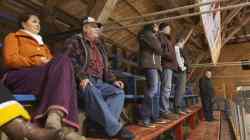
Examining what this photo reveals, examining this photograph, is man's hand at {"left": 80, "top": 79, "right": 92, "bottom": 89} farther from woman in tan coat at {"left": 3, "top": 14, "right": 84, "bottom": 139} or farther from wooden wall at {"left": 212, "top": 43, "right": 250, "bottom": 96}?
wooden wall at {"left": 212, "top": 43, "right": 250, "bottom": 96}

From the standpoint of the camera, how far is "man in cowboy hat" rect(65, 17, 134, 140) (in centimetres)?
196

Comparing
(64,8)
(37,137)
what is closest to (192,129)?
(64,8)

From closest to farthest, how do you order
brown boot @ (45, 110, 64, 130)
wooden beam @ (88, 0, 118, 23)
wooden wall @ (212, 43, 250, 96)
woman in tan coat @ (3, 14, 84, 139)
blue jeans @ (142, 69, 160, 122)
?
brown boot @ (45, 110, 64, 130)
woman in tan coat @ (3, 14, 84, 139)
wooden beam @ (88, 0, 118, 23)
blue jeans @ (142, 69, 160, 122)
wooden wall @ (212, 43, 250, 96)

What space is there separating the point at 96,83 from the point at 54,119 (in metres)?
0.85

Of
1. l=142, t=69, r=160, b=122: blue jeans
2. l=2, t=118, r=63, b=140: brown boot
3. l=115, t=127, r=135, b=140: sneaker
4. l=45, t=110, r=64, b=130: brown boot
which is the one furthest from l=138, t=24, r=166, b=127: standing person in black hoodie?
l=2, t=118, r=63, b=140: brown boot

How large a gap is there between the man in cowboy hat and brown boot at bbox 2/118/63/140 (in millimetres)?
750

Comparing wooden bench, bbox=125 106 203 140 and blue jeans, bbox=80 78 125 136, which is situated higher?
blue jeans, bbox=80 78 125 136

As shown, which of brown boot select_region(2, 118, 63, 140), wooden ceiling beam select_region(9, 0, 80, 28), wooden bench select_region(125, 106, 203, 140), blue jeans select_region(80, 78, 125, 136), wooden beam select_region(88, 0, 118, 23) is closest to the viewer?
brown boot select_region(2, 118, 63, 140)

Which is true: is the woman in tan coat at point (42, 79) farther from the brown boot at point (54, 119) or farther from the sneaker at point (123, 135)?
the sneaker at point (123, 135)

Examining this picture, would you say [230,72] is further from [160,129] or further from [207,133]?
[160,129]

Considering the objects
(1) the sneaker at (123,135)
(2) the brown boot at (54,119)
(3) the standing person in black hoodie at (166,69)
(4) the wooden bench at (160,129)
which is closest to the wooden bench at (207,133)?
(4) the wooden bench at (160,129)

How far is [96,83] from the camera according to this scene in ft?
7.32

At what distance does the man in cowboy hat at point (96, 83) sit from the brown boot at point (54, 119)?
51 centimetres


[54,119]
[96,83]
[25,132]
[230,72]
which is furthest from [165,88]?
[230,72]
